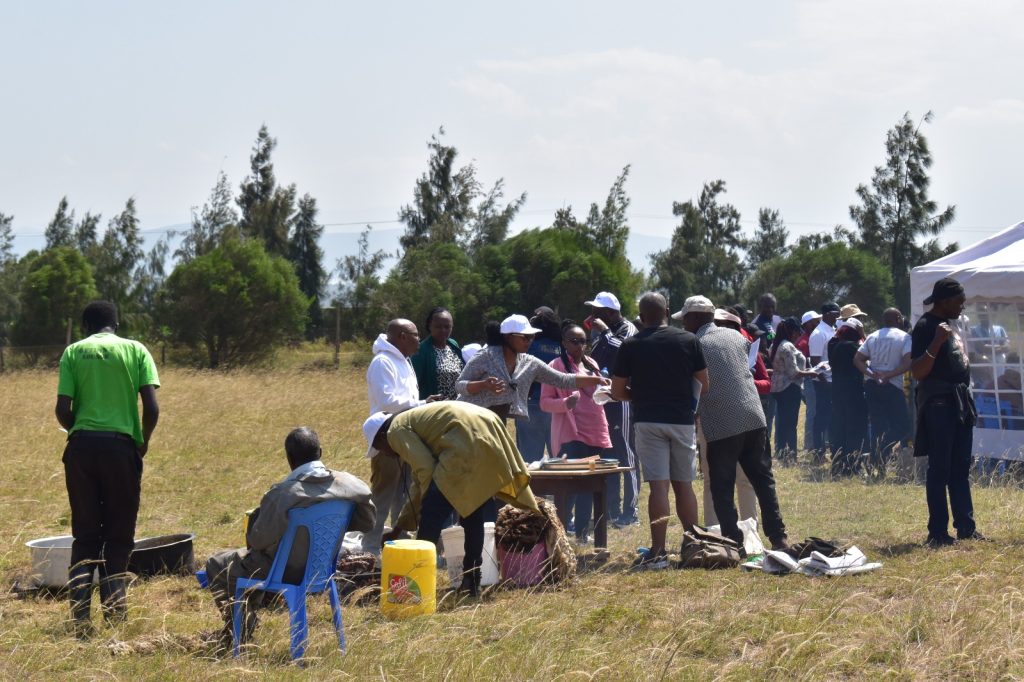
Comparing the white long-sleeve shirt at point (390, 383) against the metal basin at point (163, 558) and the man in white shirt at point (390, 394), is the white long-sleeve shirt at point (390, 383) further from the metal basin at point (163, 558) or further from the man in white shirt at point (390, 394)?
the metal basin at point (163, 558)

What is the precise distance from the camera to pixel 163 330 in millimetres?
33188

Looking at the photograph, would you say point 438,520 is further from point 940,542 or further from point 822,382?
point 822,382

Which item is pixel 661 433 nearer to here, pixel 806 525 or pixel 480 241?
pixel 806 525

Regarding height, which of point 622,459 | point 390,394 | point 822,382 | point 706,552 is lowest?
point 706,552

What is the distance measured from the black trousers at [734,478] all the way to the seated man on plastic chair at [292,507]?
305cm

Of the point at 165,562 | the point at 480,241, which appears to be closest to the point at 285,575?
the point at 165,562

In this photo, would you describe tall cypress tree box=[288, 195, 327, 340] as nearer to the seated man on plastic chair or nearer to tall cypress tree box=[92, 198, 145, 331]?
tall cypress tree box=[92, 198, 145, 331]

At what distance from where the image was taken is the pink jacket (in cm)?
924

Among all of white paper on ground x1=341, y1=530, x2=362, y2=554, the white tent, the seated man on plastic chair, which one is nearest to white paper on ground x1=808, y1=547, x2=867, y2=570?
white paper on ground x1=341, y1=530, x2=362, y2=554

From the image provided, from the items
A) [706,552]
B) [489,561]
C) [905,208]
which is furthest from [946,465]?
[905,208]

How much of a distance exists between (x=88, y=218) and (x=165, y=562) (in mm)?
57611

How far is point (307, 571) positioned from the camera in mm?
5383

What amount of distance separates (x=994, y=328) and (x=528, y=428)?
529cm

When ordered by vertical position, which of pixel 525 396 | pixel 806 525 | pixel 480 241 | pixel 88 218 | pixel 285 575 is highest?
pixel 88 218
